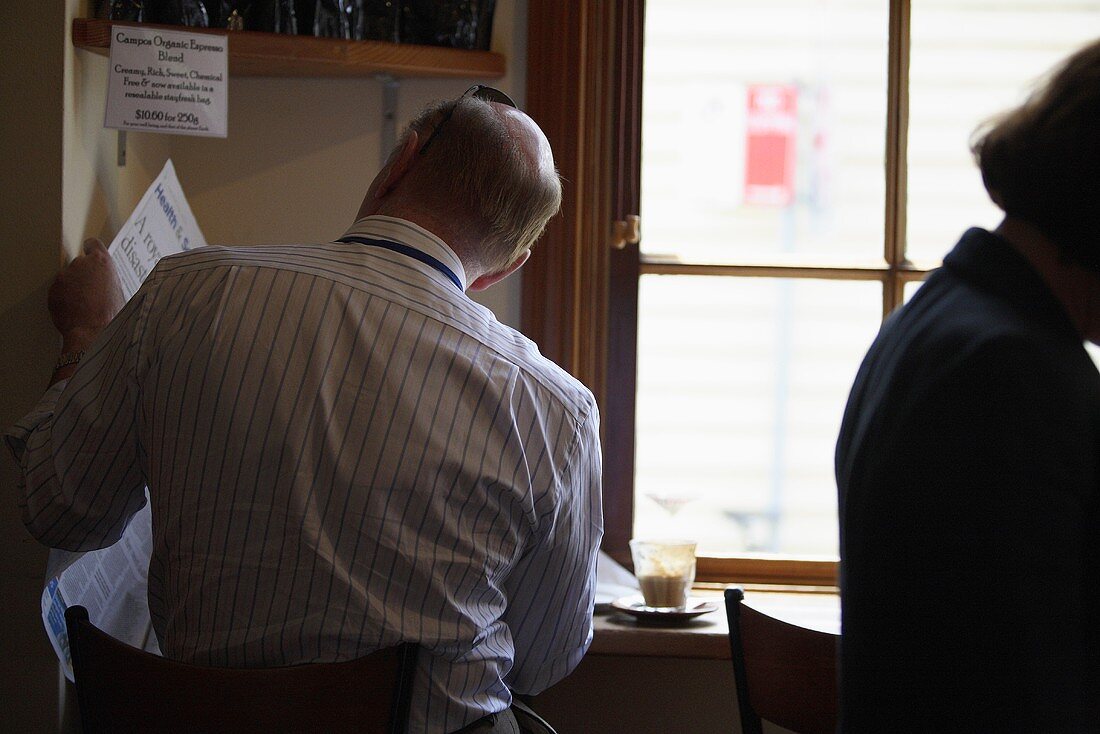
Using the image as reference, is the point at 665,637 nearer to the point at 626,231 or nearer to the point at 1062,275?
the point at 626,231

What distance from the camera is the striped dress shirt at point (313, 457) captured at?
1.07 metres

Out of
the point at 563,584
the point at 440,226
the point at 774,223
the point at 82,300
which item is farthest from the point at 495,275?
the point at 774,223

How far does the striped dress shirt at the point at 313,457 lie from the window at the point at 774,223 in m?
0.99

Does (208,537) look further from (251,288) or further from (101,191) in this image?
(101,191)

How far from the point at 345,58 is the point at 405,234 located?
28.9 inches

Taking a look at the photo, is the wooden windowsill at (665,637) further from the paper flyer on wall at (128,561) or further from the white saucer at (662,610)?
the paper flyer on wall at (128,561)

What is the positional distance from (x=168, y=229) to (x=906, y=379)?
134cm

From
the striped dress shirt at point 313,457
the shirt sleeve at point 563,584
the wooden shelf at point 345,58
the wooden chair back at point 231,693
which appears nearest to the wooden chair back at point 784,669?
the shirt sleeve at point 563,584

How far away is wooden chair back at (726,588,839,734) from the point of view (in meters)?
1.45

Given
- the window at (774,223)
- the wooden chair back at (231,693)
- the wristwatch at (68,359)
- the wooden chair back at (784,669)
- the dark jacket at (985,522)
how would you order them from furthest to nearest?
the window at (774,223) < the wooden chair back at (784,669) < the wristwatch at (68,359) < the wooden chair back at (231,693) < the dark jacket at (985,522)

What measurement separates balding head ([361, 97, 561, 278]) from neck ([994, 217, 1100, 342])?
2.17 feet

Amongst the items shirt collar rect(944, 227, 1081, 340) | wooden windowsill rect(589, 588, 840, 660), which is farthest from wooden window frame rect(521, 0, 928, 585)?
shirt collar rect(944, 227, 1081, 340)

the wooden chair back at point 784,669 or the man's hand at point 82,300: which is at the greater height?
the man's hand at point 82,300

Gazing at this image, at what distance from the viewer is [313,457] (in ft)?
3.53
